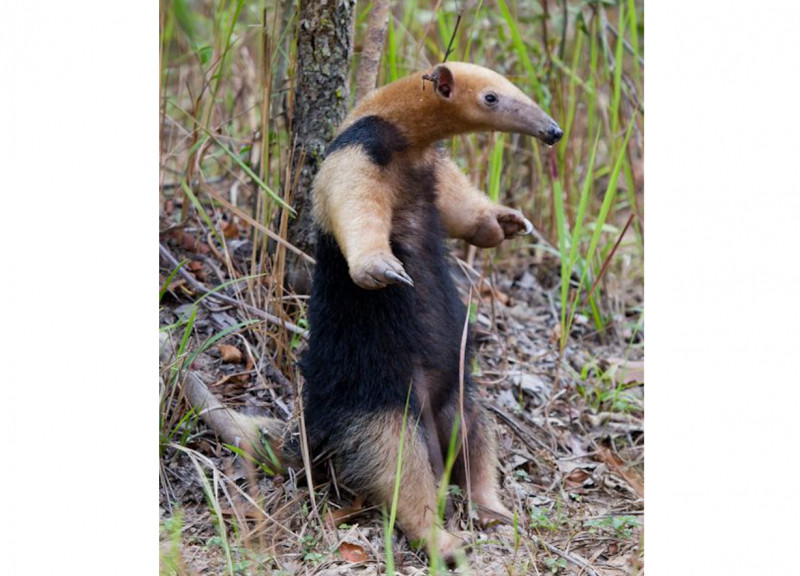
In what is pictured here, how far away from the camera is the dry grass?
2.82 m

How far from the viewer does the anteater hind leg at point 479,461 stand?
3.03m

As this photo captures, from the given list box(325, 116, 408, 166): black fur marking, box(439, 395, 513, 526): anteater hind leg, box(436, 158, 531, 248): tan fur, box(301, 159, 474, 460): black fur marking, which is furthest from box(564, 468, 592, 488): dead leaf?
box(325, 116, 408, 166): black fur marking

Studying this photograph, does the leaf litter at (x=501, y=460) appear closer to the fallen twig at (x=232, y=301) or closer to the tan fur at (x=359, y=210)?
the fallen twig at (x=232, y=301)

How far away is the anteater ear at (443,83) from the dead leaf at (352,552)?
1.31 meters

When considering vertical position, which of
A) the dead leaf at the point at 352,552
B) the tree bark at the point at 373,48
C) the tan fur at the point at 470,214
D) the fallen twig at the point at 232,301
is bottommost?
the dead leaf at the point at 352,552

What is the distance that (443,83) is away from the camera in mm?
2795

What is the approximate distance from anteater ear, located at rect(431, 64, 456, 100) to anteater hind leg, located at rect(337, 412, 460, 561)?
948 millimetres

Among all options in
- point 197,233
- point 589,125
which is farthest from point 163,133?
point 589,125

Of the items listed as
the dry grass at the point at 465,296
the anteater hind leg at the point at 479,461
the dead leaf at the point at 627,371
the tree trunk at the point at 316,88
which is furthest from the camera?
the dead leaf at the point at 627,371

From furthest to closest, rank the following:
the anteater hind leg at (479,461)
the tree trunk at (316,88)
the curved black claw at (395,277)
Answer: the tree trunk at (316,88) < the anteater hind leg at (479,461) < the curved black claw at (395,277)

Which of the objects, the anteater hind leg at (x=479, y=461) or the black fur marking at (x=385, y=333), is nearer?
the black fur marking at (x=385, y=333)

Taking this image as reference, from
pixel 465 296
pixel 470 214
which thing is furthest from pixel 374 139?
pixel 465 296

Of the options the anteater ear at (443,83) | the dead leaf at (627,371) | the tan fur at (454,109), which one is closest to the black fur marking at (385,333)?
the tan fur at (454,109)

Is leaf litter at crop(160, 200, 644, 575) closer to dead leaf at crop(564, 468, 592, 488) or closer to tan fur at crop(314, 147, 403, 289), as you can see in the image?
dead leaf at crop(564, 468, 592, 488)
